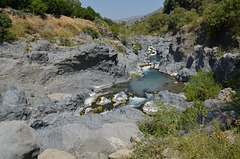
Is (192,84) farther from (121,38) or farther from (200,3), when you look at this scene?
(200,3)

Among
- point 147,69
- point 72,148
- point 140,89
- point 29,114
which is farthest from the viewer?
point 147,69

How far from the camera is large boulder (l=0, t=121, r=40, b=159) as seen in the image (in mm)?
3447

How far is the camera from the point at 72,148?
4.13m

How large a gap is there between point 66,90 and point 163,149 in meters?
12.4

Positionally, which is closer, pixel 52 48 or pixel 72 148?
pixel 72 148

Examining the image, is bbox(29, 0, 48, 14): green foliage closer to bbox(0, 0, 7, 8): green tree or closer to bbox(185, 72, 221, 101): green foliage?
bbox(0, 0, 7, 8): green tree

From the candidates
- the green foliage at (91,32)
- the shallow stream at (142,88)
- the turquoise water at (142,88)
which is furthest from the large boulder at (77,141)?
the green foliage at (91,32)

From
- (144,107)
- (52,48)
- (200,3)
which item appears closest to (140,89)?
(144,107)

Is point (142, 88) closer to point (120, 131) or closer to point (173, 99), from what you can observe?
point (173, 99)

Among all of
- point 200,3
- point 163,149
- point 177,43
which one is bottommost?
point 163,149

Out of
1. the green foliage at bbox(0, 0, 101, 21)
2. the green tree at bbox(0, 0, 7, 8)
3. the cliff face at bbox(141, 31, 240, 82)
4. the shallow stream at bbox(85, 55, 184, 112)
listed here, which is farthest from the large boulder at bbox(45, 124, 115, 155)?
the green foliage at bbox(0, 0, 101, 21)

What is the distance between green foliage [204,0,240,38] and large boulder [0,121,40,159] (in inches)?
669

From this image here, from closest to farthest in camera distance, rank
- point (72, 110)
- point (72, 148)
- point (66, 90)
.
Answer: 1. point (72, 148)
2. point (72, 110)
3. point (66, 90)

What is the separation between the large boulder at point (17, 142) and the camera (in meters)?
3.45
